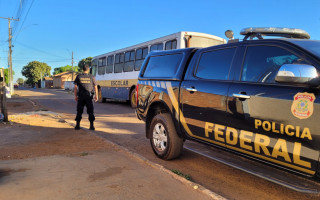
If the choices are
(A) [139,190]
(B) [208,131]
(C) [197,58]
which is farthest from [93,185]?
(C) [197,58]

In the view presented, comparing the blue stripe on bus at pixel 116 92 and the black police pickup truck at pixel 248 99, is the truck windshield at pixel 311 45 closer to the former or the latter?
the black police pickup truck at pixel 248 99

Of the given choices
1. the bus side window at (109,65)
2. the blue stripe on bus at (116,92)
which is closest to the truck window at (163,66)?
the blue stripe on bus at (116,92)

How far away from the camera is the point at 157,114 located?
14.5 ft

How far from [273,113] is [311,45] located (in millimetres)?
902

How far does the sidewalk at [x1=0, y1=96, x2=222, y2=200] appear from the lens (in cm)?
270

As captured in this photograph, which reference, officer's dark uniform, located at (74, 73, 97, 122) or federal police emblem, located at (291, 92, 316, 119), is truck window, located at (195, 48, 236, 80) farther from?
officer's dark uniform, located at (74, 73, 97, 122)

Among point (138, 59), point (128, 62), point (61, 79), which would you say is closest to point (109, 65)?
point (128, 62)

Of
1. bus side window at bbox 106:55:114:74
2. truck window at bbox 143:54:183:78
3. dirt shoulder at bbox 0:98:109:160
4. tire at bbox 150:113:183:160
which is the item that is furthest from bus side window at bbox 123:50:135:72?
tire at bbox 150:113:183:160

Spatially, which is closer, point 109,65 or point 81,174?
point 81,174

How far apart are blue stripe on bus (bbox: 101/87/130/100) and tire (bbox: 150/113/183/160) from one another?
938 cm

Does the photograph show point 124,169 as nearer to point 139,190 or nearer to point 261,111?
point 139,190

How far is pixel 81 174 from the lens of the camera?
10.7 feet

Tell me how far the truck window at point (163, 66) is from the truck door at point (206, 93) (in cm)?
38

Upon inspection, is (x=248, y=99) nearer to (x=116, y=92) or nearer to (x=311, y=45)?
(x=311, y=45)
